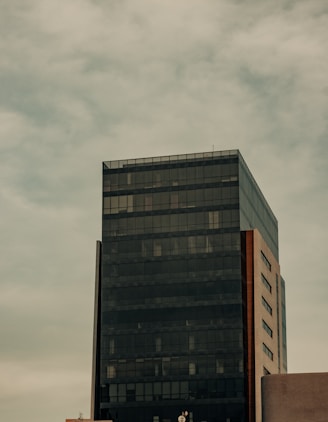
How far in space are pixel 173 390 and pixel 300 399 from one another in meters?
55.8

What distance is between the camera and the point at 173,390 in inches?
7712

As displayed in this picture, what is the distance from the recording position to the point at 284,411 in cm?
14325

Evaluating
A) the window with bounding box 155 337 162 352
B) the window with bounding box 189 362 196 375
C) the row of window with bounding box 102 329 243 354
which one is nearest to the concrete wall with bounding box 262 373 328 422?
the row of window with bounding box 102 329 243 354

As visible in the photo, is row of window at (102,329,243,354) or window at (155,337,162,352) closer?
row of window at (102,329,243,354)

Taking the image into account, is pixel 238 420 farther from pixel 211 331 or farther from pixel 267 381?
pixel 267 381

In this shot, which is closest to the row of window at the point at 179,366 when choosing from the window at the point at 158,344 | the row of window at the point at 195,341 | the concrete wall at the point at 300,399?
the row of window at the point at 195,341

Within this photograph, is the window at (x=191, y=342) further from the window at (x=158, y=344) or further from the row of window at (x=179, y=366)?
the window at (x=158, y=344)

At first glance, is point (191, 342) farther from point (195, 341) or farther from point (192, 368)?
point (192, 368)

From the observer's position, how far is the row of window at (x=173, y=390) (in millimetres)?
193875

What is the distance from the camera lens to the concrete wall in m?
143

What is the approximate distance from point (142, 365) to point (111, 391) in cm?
744

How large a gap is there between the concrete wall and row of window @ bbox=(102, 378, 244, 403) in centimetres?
4968

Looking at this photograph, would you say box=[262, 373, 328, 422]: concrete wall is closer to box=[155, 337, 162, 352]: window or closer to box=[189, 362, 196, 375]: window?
box=[189, 362, 196, 375]: window

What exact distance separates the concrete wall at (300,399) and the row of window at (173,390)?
1956 inches
